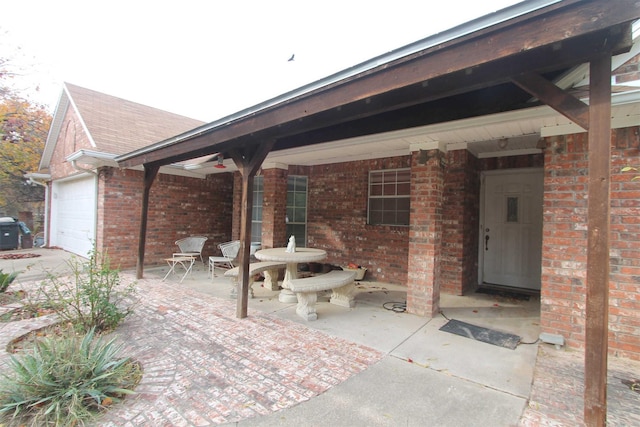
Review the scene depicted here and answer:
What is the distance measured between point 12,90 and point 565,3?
66.4ft

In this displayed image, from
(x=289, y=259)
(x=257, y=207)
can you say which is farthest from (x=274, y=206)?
(x=289, y=259)

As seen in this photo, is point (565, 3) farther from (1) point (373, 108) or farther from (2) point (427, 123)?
(2) point (427, 123)

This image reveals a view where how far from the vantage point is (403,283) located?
20.3 feet

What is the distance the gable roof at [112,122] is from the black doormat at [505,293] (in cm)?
879

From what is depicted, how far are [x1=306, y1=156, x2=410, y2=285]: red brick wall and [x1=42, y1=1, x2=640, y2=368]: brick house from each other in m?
0.03

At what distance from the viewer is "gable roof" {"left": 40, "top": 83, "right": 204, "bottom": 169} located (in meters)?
7.75

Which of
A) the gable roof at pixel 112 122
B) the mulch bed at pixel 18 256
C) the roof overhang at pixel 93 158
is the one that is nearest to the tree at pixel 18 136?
the gable roof at pixel 112 122

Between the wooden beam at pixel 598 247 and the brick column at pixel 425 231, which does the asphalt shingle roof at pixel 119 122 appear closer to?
the brick column at pixel 425 231

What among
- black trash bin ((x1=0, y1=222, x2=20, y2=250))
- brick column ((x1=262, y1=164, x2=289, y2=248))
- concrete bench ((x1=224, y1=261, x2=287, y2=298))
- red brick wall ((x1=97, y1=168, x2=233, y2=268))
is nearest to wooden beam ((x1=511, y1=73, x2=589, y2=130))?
concrete bench ((x1=224, y1=261, x2=287, y2=298))

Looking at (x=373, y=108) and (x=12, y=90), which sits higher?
(x=12, y=90)

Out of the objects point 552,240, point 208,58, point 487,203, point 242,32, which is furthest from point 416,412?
point 208,58

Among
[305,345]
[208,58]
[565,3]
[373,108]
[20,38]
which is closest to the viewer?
[565,3]

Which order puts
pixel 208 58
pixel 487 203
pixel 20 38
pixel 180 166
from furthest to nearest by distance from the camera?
pixel 20 38
pixel 208 58
pixel 180 166
pixel 487 203

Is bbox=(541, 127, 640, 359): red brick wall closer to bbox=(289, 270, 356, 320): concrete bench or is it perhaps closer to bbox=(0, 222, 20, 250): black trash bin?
bbox=(289, 270, 356, 320): concrete bench
